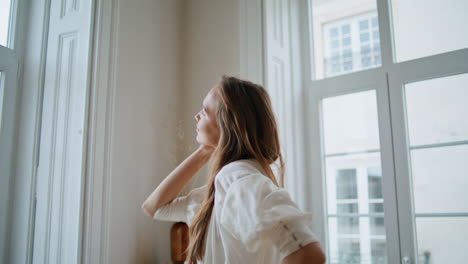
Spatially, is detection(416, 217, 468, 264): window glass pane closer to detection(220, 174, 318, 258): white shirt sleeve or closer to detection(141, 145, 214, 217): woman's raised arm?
detection(141, 145, 214, 217): woman's raised arm

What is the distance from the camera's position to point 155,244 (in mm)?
1858

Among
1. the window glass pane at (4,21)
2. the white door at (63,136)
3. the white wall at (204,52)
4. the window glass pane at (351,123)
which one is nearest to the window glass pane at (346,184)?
the window glass pane at (351,123)

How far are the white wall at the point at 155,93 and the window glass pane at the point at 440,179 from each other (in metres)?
1.06

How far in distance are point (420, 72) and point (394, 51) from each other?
20cm

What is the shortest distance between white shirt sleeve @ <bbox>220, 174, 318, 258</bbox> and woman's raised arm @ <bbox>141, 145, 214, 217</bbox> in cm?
53

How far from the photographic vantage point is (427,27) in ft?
6.57

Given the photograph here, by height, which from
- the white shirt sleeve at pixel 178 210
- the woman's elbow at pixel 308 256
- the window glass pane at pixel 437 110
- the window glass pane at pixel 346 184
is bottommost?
the woman's elbow at pixel 308 256

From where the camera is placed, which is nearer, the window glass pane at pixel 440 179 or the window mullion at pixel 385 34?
the window glass pane at pixel 440 179

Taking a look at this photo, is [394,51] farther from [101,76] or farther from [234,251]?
[234,251]

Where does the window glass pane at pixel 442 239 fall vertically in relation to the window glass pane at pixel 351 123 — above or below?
below

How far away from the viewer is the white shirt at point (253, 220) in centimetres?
70

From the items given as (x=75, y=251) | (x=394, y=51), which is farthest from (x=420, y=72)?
(x=75, y=251)

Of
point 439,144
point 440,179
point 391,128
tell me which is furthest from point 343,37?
point 440,179

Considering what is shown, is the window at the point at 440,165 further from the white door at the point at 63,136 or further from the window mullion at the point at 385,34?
the white door at the point at 63,136
